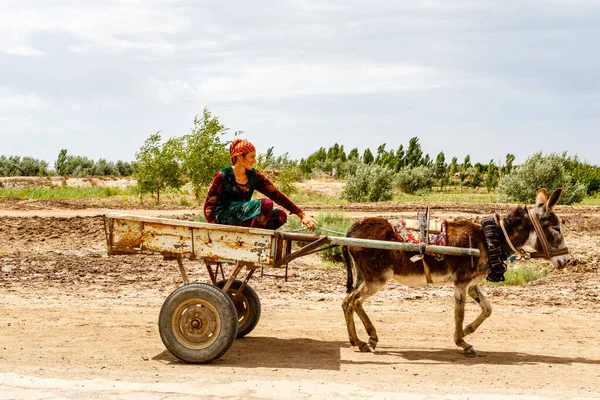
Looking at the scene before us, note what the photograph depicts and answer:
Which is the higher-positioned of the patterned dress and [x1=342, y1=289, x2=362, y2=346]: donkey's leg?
the patterned dress

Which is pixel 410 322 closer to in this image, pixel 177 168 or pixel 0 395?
pixel 0 395

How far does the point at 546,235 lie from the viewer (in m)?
Result: 8.74

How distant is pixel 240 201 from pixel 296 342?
6.90 ft

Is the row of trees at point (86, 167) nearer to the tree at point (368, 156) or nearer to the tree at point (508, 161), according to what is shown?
the tree at point (368, 156)

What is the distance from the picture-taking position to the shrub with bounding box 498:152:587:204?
3812 cm

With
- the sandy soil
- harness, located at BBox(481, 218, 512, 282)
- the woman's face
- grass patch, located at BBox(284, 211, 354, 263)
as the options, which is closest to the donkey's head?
harness, located at BBox(481, 218, 512, 282)

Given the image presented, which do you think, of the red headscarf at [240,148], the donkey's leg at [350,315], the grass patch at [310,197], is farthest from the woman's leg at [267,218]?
the grass patch at [310,197]

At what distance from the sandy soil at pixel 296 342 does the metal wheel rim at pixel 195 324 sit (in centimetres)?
28

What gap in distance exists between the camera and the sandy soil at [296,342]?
7.28 meters

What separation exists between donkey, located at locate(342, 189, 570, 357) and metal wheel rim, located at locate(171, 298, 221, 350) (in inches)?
66.4

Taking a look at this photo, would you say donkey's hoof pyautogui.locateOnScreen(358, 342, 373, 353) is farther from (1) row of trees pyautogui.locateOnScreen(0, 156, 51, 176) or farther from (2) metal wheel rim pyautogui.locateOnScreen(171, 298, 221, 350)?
(1) row of trees pyautogui.locateOnScreen(0, 156, 51, 176)

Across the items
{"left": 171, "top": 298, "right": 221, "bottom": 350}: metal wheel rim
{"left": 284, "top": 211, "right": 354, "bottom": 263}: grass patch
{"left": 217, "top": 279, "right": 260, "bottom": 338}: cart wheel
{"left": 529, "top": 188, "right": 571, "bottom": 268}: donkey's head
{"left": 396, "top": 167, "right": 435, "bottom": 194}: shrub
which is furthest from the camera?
{"left": 396, "top": 167, "right": 435, "bottom": 194}: shrub

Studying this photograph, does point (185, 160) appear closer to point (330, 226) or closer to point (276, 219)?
point (330, 226)

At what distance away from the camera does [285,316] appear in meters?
11.4
